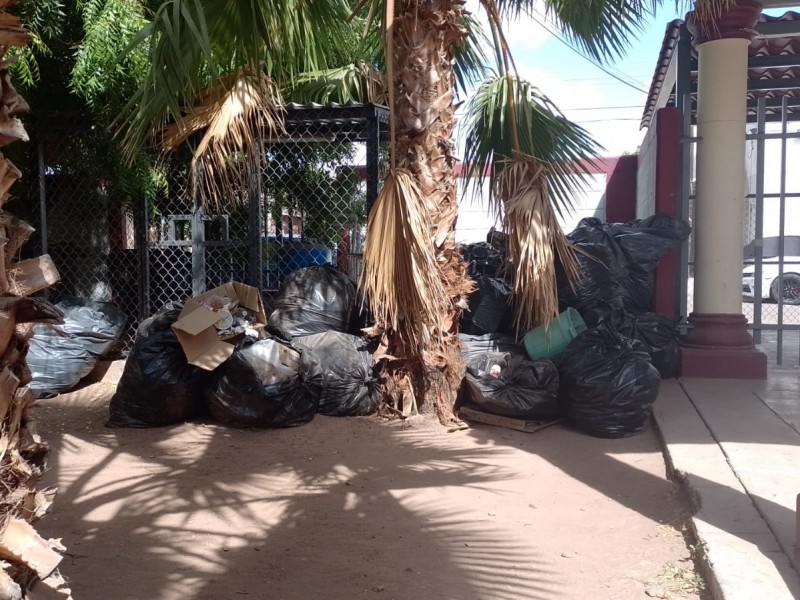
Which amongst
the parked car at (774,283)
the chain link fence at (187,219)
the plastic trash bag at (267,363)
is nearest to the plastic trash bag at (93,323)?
the chain link fence at (187,219)

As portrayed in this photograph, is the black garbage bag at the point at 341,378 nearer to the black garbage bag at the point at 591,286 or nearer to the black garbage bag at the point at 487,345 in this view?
the black garbage bag at the point at 487,345

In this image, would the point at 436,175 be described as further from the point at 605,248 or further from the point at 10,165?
the point at 10,165

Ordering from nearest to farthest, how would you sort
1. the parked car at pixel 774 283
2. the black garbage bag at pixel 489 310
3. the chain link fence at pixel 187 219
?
the black garbage bag at pixel 489 310 → the chain link fence at pixel 187 219 → the parked car at pixel 774 283

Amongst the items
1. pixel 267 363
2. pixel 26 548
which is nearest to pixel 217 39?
pixel 267 363

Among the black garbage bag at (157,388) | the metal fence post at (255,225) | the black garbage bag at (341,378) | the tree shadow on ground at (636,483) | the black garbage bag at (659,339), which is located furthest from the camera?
the metal fence post at (255,225)

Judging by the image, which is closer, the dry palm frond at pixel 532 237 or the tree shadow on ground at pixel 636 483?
the tree shadow on ground at pixel 636 483

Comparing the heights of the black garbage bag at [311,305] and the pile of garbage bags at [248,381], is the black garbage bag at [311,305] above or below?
above

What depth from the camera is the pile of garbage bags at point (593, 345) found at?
5223mm

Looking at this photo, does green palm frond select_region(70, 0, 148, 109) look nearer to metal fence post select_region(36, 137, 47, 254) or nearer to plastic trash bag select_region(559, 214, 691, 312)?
metal fence post select_region(36, 137, 47, 254)

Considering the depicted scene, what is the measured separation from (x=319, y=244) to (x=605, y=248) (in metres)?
2.96

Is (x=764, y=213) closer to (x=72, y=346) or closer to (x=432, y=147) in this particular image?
(x=432, y=147)

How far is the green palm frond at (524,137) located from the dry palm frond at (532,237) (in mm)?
210

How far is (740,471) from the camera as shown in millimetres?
4109

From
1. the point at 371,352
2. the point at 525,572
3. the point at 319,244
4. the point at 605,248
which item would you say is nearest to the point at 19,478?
the point at 525,572
